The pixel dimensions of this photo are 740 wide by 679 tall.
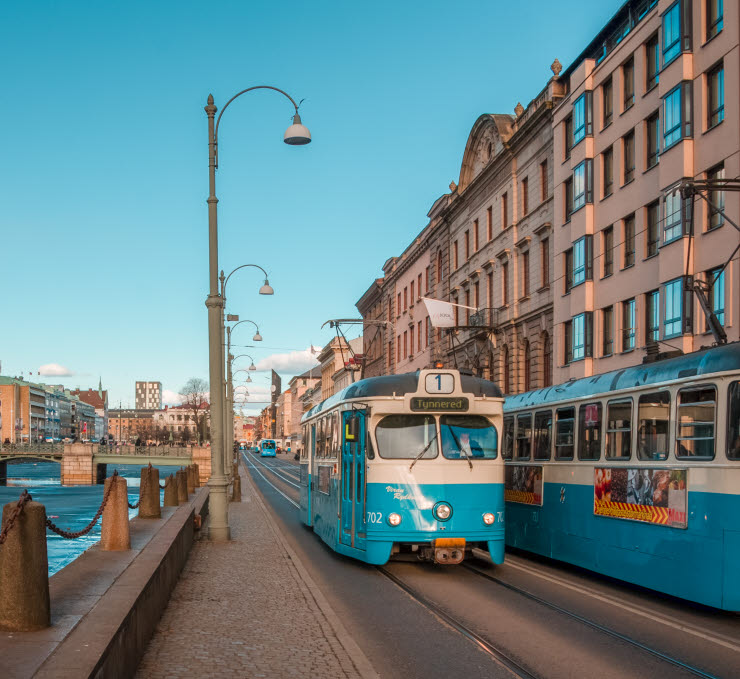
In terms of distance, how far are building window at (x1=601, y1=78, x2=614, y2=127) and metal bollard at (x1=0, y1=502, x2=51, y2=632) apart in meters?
31.0

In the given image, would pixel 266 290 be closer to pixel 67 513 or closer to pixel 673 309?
pixel 673 309

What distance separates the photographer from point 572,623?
1000cm

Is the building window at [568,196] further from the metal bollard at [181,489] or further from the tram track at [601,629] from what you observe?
the tram track at [601,629]

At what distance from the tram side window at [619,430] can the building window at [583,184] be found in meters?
23.0

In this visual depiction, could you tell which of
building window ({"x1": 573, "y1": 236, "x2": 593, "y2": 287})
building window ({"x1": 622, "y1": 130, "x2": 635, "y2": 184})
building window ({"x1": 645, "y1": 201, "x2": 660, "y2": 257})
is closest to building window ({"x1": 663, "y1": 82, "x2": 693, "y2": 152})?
building window ({"x1": 645, "y1": 201, "x2": 660, "y2": 257})

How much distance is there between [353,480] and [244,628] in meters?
5.53

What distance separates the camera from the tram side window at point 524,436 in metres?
16.2

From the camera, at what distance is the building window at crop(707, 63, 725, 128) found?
2682 centimetres

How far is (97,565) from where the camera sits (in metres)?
10.1

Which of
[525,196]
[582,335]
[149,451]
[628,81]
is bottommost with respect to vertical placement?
[149,451]

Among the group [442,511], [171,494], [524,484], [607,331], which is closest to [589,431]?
[442,511]

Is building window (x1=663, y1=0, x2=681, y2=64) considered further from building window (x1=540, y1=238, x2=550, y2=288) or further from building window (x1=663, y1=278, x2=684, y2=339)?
building window (x1=540, y1=238, x2=550, y2=288)

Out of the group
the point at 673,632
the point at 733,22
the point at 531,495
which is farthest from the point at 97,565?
the point at 733,22

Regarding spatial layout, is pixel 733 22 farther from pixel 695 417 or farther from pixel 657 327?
pixel 695 417
